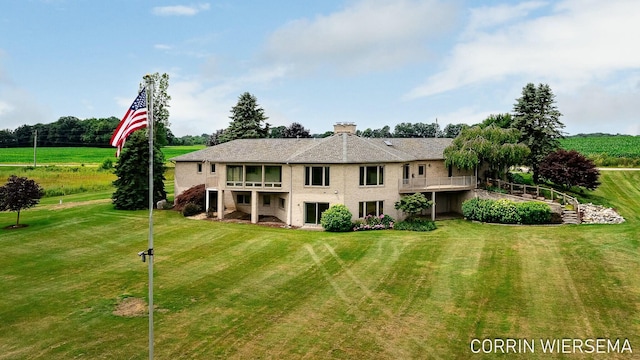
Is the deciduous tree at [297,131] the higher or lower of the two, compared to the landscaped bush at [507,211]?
higher

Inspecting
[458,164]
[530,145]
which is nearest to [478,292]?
[458,164]

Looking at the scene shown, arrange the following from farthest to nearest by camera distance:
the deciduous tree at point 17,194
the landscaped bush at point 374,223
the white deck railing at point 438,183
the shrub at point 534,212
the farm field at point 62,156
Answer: the farm field at point 62,156 < the white deck railing at point 438,183 < the landscaped bush at point 374,223 < the shrub at point 534,212 < the deciduous tree at point 17,194

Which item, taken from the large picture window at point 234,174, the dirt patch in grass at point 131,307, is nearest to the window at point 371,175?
the large picture window at point 234,174

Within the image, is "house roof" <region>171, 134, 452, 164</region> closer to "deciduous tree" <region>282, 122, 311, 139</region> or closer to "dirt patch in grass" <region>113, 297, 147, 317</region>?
"dirt patch in grass" <region>113, 297, 147, 317</region>

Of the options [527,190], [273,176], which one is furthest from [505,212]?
[273,176]

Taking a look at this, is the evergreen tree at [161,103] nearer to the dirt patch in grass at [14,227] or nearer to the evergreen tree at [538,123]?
the dirt patch in grass at [14,227]

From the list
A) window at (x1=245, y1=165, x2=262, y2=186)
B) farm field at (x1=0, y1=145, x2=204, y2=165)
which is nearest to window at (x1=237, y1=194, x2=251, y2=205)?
window at (x1=245, y1=165, x2=262, y2=186)

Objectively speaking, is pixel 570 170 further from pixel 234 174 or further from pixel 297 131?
pixel 297 131
